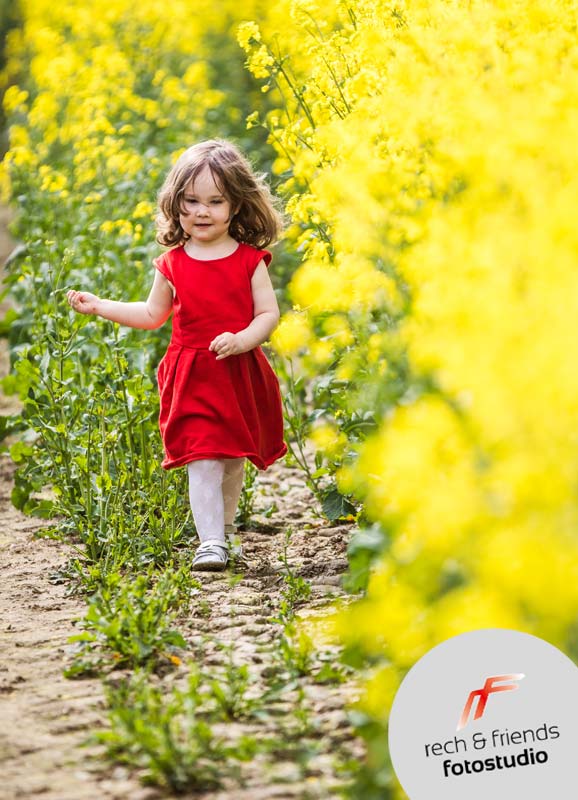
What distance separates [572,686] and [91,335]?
2.76 metres

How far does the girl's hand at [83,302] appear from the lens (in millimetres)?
3652

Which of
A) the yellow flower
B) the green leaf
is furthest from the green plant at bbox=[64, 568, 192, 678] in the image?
the green leaf

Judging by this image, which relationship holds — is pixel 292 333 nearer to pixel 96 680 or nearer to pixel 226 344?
pixel 226 344

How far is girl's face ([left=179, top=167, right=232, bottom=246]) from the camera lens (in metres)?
3.67

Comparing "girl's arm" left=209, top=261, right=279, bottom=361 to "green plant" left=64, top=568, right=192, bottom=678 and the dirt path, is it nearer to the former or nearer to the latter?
the dirt path

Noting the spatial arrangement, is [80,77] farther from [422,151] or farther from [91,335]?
[422,151]

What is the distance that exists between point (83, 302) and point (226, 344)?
0.51 metres

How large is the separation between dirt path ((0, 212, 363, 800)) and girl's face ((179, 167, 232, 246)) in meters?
1.06

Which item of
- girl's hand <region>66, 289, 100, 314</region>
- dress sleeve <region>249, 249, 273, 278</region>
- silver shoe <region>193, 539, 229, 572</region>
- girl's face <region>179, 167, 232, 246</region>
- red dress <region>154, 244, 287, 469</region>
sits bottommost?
silver shoe <region>193, 539, 229, 572</region>

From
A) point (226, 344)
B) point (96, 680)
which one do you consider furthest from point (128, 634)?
point (226, 344)

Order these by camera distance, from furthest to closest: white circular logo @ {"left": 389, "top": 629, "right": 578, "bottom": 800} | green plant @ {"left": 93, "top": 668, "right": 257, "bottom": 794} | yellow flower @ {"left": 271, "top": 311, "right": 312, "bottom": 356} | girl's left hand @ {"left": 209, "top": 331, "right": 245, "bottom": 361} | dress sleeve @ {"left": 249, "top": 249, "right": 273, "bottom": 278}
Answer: dress sleeve @ {"left": 249, "top": 249, "right": 273, "bottom": 278}
girl's left hand @ {"left": 209, "top": 331, "right": 245, "bottom": 361}
yellow flower @ {"left": 271, "top": 311, "right": 312, "bottom": 356}
green plant @ {"left": 93, "top": 668, "right": 257, "bottom": 794}
white circular logo @ {"left": 389, "top": 629, "right": 578, "bottom": 800}

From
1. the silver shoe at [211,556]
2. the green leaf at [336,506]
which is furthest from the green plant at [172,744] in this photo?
the green leaf at [336,506]

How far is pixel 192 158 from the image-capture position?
373cm

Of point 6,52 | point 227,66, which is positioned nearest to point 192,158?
point 227,66
